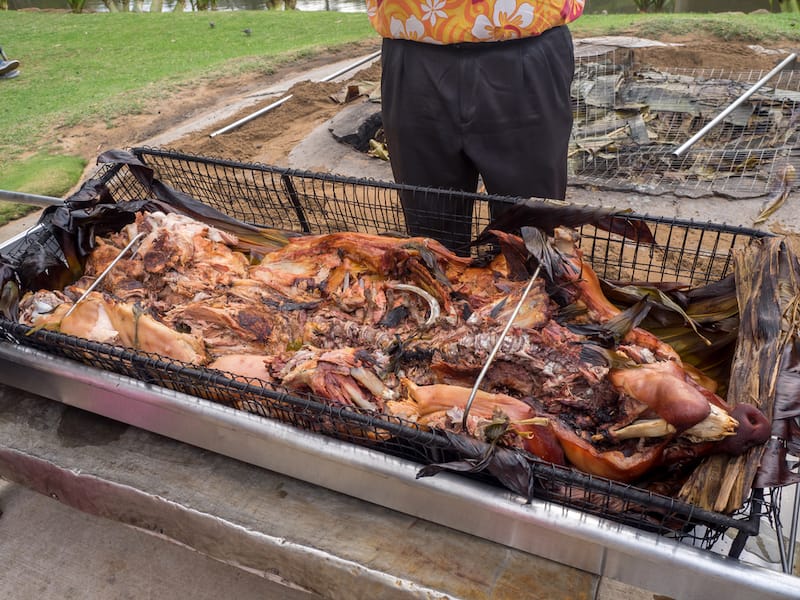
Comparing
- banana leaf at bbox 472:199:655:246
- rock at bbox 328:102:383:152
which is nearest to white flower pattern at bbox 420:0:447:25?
banana leaf at bbox 472:199:655:246

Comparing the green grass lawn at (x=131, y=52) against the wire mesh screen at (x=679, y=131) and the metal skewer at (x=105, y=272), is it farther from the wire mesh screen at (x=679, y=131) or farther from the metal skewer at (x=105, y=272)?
the metal skewer at (x=105, y=272)

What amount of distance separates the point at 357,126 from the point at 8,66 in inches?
308

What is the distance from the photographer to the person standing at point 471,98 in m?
2.16

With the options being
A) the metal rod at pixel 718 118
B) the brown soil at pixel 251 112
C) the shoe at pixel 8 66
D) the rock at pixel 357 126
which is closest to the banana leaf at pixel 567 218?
the metal rod at pixel 718 118

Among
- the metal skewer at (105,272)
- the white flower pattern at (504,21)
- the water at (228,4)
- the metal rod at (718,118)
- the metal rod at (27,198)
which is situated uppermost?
the water at (228,4)

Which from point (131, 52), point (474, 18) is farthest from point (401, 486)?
point (131, 52)

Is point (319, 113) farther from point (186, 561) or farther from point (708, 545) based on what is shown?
point (708, 545)

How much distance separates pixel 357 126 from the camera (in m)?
5.54

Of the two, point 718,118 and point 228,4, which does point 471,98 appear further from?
point 228,4

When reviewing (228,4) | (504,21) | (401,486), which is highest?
(228,4)

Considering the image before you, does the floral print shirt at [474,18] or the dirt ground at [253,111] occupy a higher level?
the floral print shirt at [474,18]

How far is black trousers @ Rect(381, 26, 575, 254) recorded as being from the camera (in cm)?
226

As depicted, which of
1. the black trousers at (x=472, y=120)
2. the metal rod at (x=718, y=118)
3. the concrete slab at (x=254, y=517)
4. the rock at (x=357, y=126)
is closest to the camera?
the concrete slab at (x=254, y=517)

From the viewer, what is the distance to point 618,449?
4.98 feet
